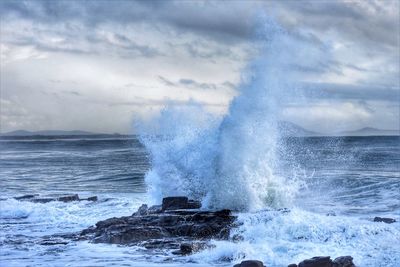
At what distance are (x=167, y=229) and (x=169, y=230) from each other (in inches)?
3.2

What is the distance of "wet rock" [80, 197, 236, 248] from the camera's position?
568 inches

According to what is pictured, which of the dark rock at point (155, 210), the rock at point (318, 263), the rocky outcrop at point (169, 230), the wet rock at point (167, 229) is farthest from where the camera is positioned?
the dark rock at point (155, 210)

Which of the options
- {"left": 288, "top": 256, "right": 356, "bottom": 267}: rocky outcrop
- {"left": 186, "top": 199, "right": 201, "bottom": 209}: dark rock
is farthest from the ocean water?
{"left": 186, "top": 199, "right": 201, "bottom": 209}: dark rock

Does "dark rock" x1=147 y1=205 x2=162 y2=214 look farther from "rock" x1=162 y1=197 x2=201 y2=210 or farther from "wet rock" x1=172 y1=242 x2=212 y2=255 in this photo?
"wet rock" x1=172 y1=242 x2=212 y2=255

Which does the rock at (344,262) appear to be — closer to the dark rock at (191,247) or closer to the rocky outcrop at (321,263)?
the rocky outcrop at (321,263)

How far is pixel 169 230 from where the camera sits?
15.1m

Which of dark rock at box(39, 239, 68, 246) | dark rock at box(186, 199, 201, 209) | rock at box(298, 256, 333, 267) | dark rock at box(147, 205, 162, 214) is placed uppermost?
dark rock at box(186, 199, 201, 209)

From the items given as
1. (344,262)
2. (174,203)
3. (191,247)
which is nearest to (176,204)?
(174,203)

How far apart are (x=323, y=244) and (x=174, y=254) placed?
150 inches

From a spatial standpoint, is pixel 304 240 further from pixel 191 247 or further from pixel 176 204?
pixel 176 204

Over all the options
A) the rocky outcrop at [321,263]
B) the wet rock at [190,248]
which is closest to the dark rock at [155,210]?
the wet rock at [190,248]

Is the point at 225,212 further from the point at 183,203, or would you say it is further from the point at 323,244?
the point at 323,244

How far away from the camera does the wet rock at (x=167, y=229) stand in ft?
47.3

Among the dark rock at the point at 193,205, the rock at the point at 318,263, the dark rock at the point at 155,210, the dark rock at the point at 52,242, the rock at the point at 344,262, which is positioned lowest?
the dark rock at the point at 52,242
